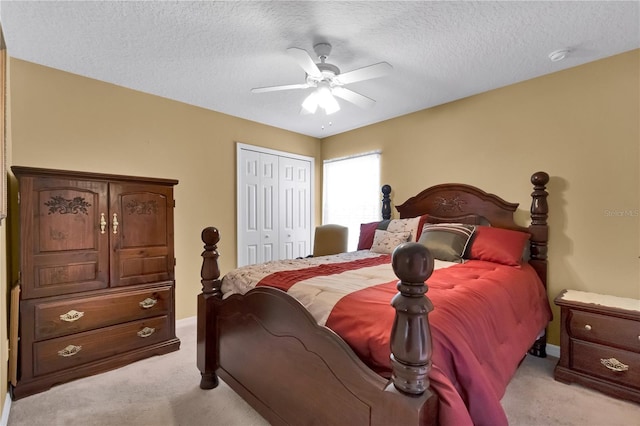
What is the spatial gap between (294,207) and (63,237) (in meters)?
2.64

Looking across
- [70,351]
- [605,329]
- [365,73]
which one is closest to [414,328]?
[365,73]

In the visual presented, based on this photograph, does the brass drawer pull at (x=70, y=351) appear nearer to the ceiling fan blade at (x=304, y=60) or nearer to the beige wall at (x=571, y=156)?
the ceiling fan blade at (x=304, y=60)

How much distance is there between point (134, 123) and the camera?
2906mm

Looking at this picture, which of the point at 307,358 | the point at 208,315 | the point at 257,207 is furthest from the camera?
the point at 257,207

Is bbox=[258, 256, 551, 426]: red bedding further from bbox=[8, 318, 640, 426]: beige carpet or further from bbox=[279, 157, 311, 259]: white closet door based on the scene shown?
bbox=[279, 157, 311, 259]: white closet door

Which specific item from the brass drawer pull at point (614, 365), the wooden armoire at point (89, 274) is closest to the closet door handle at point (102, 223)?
the wooden armoire at point (89, 274)

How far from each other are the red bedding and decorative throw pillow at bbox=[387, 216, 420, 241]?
921 millimetres

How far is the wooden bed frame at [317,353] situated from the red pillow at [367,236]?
49.2 inches

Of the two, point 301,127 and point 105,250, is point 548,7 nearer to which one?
point 301,127

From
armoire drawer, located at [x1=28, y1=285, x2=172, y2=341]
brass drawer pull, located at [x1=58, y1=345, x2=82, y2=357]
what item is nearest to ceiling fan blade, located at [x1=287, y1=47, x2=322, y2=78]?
armoire drawer, located at [x1=28, y1=285, x2=172, y2=341]

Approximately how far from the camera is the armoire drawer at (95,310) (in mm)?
2098

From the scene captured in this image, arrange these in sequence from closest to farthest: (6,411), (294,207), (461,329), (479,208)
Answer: (461,329) < (6,411) < (479,208) < (294,207)

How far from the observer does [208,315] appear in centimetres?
205

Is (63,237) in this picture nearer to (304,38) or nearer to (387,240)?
(304,38)
